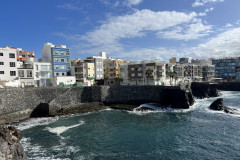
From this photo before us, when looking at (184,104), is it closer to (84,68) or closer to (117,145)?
(117,145)

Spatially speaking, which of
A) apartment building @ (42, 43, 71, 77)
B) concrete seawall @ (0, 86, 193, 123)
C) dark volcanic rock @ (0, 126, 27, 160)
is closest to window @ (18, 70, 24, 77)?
apartment building @ (42, 43, 71, 77)

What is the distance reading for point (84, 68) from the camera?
8738 cm

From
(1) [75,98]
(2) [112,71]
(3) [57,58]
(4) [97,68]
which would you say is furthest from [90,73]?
(1) [75,98]

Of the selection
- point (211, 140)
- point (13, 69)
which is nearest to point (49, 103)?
point (13, 69)

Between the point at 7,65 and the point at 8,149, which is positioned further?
the point at 7,65

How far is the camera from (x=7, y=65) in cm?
6109

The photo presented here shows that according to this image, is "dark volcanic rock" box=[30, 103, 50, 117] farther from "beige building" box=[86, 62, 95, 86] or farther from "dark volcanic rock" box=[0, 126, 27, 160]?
"beige building" box=[86, 62, 95, 86]

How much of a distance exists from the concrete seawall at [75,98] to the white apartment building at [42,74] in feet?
59.6

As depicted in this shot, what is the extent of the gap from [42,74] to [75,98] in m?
23.3

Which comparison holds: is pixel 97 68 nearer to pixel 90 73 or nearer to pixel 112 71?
pixel 90 73

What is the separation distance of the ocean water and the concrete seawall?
7.08m

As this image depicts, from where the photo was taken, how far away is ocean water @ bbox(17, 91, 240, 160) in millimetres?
27297

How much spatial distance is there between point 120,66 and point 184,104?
47.1m

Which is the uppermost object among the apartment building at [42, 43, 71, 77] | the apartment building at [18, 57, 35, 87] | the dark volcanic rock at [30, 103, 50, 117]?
the apartment building at [42, 43, 71, 77]
